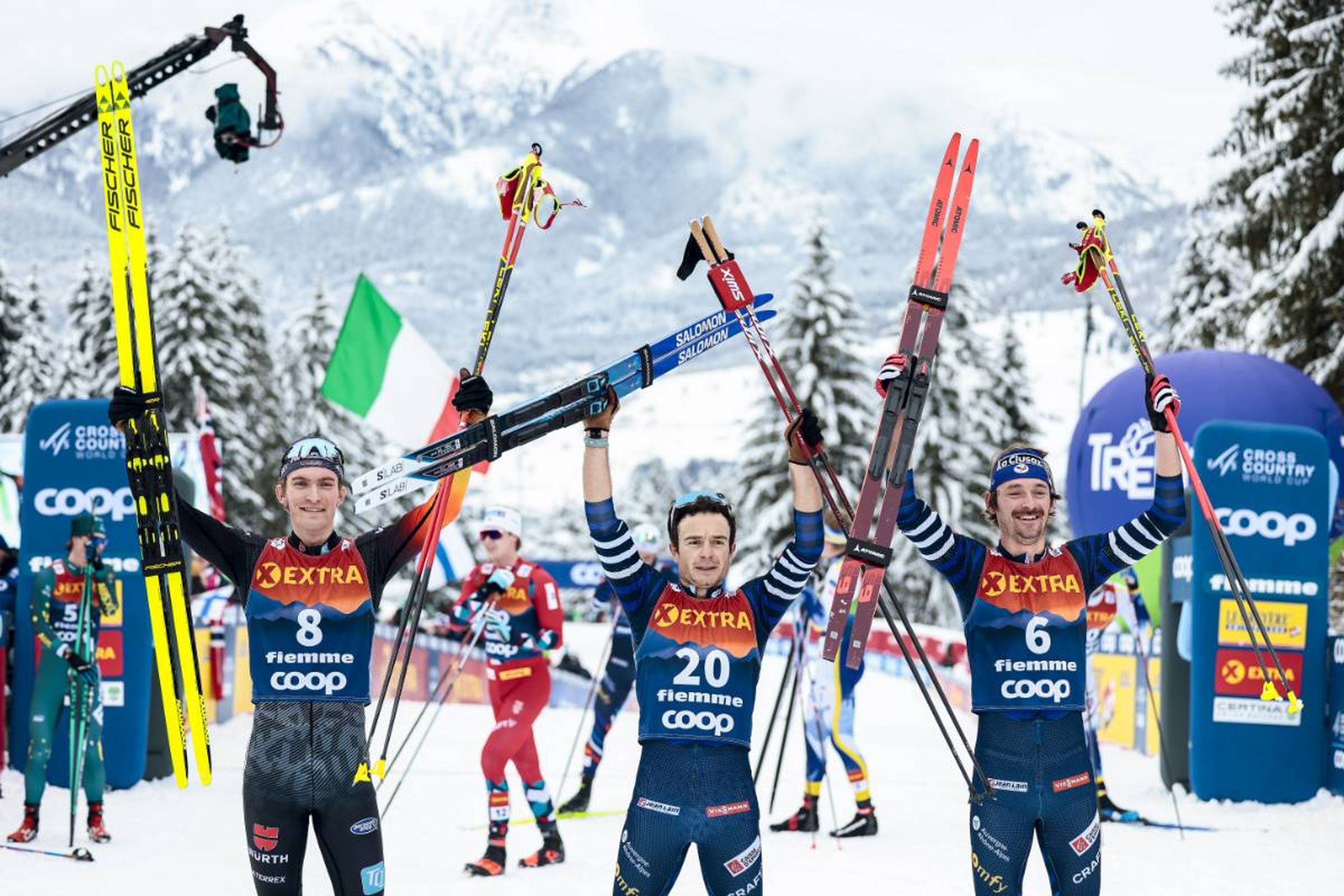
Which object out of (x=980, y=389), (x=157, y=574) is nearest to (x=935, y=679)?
(x=157, y=574)

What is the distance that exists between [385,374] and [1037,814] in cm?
1507

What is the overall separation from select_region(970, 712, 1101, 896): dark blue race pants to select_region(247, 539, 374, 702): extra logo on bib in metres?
2.12

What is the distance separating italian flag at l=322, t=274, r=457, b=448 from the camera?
18.5 meters

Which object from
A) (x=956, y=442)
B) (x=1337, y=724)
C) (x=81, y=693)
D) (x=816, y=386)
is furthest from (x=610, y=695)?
(x=956, y=442)

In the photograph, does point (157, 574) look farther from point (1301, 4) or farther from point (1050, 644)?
point (1301, 4)

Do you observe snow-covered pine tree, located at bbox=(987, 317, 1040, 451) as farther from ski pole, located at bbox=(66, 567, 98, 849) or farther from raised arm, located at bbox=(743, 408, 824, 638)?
raised arm, located at bbox=(743, 408, 824, 638)

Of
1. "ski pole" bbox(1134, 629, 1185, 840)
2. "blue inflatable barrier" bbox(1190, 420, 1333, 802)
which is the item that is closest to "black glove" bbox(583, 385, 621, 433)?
"ski pole" bbox(1134, 629, 1185, 840)

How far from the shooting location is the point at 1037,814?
4.79m

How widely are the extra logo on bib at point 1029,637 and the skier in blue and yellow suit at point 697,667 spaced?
2.53 feet

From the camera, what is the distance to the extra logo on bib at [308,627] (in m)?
4.79

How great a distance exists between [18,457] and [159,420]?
586 inches

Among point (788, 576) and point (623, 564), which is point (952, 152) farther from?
point (623, 564)

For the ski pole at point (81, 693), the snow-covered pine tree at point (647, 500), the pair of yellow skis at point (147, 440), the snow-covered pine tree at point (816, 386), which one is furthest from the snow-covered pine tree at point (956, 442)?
the pair of yellow skis at point (147, 440)

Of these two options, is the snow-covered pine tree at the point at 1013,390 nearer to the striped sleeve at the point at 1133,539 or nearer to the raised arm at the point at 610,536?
the striped sleeve at the point at 1133,539
